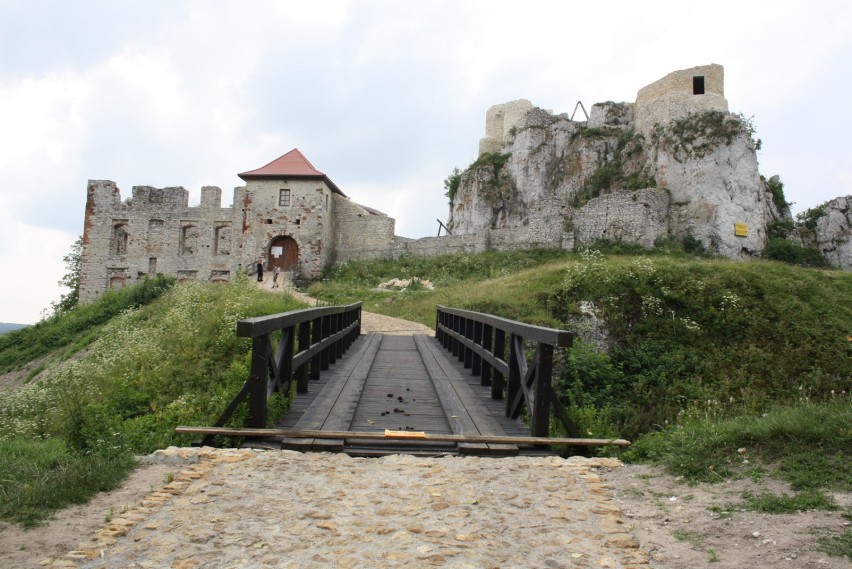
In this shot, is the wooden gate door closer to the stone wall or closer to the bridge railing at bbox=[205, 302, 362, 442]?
the stone wall

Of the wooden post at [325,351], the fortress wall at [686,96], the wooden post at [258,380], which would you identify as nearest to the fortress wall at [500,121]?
the fortress wall at [686,96]

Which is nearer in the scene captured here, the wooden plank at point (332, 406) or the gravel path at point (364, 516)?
the gravel path at point (364, 516)

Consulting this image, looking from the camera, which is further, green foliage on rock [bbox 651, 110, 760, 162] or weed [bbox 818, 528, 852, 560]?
green foliage on rock [bbox 651, 110, 760, 162]

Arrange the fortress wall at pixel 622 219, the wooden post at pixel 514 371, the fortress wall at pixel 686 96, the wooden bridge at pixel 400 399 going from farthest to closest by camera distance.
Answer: the fortress wall at pixel 686 96
the fortress wall at pixel 622 219
the wooden post at pixel 514 371
the wooden bridge at pixel 400 399

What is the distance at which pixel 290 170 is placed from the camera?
3369 centimetres

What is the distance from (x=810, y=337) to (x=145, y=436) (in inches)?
515

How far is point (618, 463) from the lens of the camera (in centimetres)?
466

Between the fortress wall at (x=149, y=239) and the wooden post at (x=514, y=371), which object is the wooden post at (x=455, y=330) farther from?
the fortress wall at (x=149, y=239)

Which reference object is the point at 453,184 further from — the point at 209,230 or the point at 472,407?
the point at 472,407

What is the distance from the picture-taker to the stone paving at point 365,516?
9.53 ft

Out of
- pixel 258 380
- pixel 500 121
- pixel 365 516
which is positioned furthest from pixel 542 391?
pixel 500 121

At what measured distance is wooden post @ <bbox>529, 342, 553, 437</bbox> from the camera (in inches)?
192

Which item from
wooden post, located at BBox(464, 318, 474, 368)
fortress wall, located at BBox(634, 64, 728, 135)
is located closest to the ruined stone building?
fortress wall, located at BBox(634, 64, 728, 135)

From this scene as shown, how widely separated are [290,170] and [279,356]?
98.2 feet
